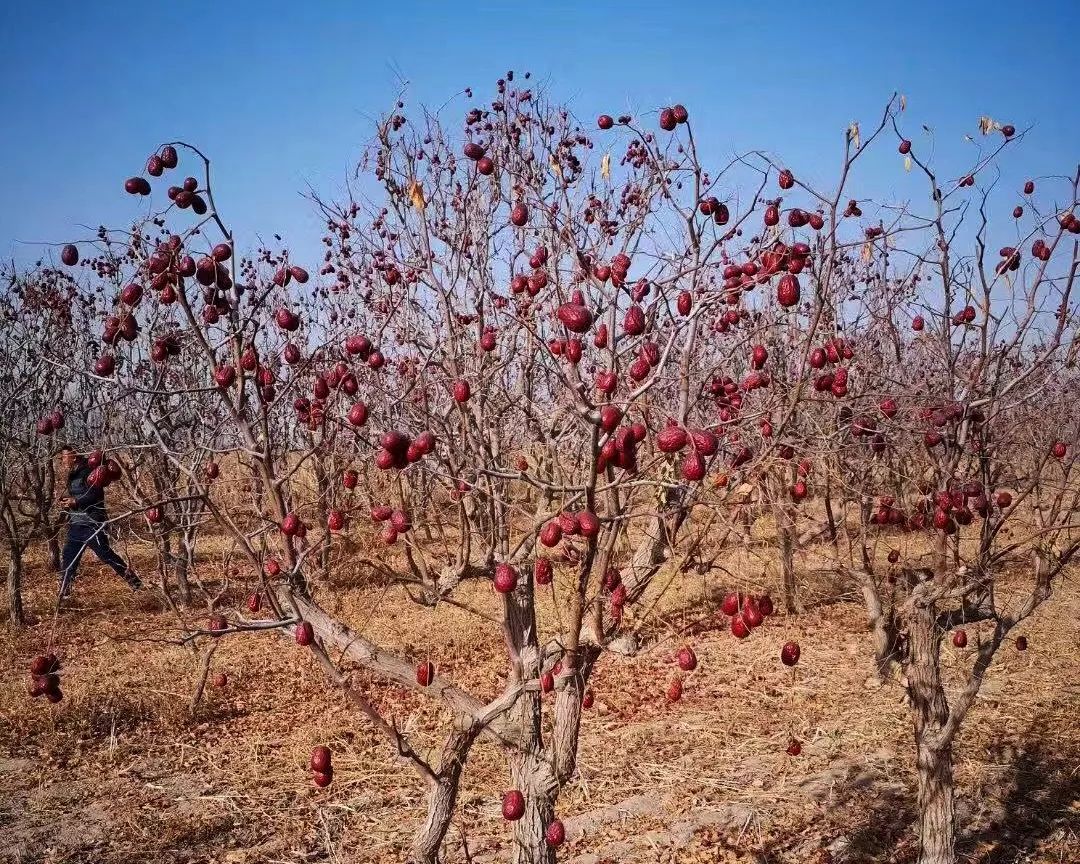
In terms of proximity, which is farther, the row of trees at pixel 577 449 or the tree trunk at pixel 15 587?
the tree trunk at pixel 15 587

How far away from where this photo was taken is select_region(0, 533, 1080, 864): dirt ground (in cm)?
413

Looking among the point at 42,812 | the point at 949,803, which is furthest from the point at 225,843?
the point at 949,803

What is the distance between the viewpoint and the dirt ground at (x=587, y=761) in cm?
413

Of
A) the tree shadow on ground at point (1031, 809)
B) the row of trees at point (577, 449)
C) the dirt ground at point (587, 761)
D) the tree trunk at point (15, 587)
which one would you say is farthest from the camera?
the tree trunk at point (15, 587)

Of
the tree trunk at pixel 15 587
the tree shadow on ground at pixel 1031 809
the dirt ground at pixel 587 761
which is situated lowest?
the tree shadow on ground at pixel 1031 809

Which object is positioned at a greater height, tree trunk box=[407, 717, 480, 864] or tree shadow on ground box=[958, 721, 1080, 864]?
tree trunk box=[407, 717, 480, 864]

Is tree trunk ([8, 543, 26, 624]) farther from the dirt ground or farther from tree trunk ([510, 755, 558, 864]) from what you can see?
tree trunk ([510, 755, 558, 864])

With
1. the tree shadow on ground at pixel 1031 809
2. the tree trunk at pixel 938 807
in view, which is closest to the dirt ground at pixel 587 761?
the tree shadow on ground at pixel 1031 809

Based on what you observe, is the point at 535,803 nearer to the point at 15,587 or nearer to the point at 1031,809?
the point at 1031,809

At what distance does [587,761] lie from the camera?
16.9ft

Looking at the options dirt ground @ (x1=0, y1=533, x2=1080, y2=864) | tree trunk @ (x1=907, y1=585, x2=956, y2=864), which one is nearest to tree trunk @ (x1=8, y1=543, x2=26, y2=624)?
dirt ground @ (x1=0, y1=533, x2=1080, y2=864)

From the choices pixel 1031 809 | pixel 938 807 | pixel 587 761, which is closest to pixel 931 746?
pixel 938 807

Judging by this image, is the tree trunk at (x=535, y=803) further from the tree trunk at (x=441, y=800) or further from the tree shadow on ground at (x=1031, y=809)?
the tree shadow on ground at (x=1031, y=809)

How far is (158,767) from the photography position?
524 cm
